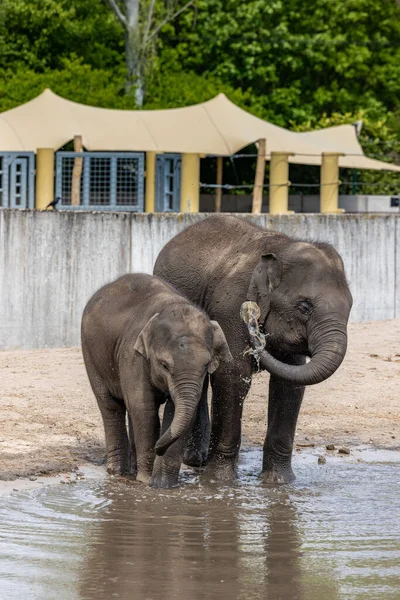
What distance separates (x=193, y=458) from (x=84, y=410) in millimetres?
2032

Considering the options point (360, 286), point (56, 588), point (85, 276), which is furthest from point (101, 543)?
point (360, 286)

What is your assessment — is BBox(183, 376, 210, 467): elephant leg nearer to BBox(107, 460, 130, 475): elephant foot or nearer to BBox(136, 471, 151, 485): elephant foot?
BBox(107, 460, 130, 475): elephant foot

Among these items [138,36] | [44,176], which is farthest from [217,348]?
[138,36]

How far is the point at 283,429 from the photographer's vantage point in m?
10.8

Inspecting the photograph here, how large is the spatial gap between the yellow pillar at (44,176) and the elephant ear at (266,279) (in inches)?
661

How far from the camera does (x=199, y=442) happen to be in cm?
1145

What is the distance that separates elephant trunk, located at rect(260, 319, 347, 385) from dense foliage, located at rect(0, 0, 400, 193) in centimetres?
2539

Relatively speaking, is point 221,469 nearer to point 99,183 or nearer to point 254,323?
point 254,323

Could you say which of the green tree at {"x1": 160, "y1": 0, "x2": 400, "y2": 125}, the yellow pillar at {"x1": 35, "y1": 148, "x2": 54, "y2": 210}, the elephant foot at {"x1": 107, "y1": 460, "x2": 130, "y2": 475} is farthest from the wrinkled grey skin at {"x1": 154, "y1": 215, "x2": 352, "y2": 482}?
the green tree at {"x1": 160, "y1": 0, "x2": 400, "y2": 125}

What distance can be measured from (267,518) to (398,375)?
603 centimetres

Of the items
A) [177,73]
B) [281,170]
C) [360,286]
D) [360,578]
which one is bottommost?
[360,578]

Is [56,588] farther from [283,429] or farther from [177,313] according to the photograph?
[283,429]

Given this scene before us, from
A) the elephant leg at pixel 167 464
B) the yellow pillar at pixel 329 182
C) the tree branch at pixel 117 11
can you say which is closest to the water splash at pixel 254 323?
the elephant leg at pixel 167 464

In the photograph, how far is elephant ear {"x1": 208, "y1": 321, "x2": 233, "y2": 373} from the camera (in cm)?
977
